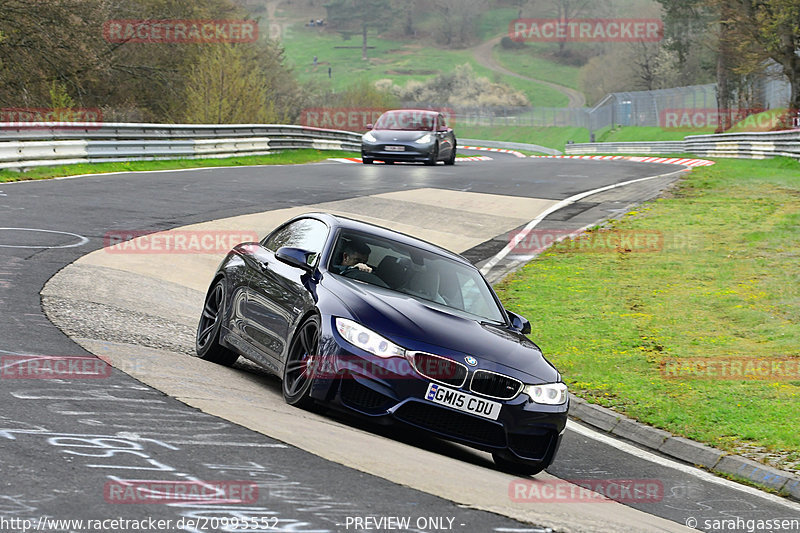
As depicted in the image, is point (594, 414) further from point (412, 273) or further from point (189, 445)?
point (189, 445)

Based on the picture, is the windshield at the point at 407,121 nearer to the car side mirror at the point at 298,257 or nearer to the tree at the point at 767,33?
the tree at the point at 767,33

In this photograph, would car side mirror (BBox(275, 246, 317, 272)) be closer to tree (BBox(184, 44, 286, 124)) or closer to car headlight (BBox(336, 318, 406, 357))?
car headlight (BBox(336, 318, 406, 357))

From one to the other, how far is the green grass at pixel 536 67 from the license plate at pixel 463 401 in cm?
16157

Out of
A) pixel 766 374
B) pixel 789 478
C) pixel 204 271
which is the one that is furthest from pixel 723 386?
pixel 204 271

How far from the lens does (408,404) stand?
6.97 meters

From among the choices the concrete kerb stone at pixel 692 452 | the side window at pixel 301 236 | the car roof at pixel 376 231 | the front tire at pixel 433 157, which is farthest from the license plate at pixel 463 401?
the front tire at pixel 433 157

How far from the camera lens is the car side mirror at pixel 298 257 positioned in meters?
8.15

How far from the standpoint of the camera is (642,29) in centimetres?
12481

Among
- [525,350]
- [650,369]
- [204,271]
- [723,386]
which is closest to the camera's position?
[525,350]

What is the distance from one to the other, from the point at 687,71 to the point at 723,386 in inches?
4165

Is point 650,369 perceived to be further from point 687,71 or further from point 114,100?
point 687,71

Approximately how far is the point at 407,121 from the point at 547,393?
27.4 meters

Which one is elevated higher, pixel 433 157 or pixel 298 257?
pixel 298 257

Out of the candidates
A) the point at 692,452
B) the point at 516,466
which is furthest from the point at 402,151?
the point at 516,466
